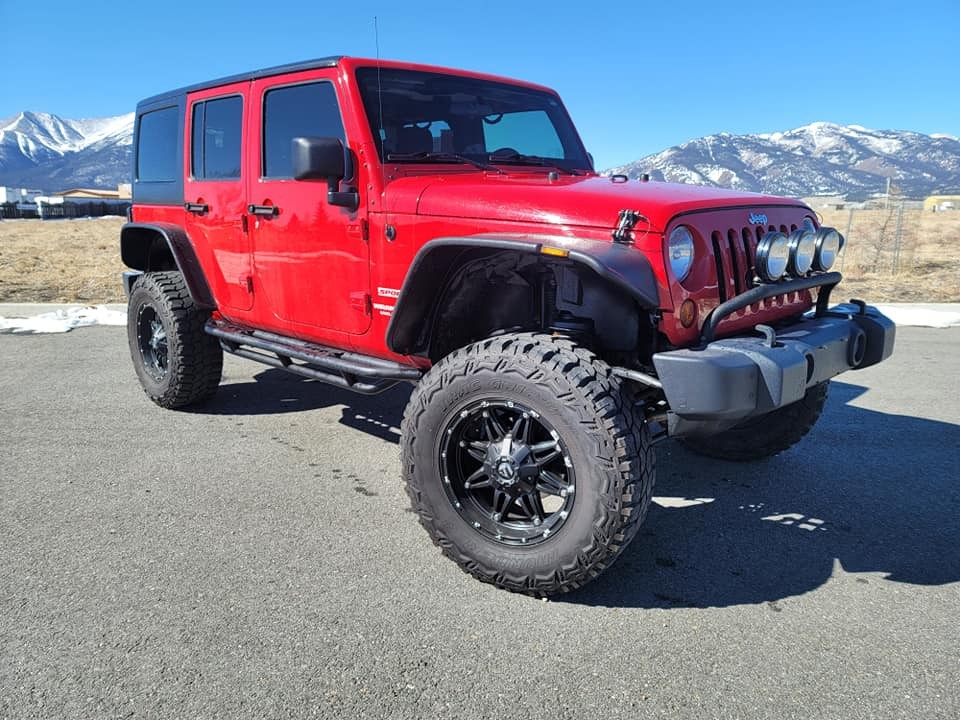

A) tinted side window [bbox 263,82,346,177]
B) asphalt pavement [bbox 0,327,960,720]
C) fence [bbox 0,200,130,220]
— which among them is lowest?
asphalt pavement [bbox 0,327,960,720]

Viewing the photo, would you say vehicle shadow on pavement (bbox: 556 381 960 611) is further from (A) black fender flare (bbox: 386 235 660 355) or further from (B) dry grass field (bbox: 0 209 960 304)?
(B) dry grass field (bbox: 0 209 960 304)

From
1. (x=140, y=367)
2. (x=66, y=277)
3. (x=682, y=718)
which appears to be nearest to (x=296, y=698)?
(x=682, y=718)

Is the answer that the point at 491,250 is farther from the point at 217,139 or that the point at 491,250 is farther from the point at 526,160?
the point at 217,139

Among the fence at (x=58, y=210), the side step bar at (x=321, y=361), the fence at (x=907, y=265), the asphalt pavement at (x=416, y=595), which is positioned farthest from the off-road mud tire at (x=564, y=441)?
the fence at (x=58, y=210)

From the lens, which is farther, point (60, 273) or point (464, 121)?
point (60, 273)

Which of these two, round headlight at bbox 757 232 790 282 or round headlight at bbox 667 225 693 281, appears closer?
round headlight at bbox 667 225 693 281

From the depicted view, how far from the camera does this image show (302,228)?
3666 mm

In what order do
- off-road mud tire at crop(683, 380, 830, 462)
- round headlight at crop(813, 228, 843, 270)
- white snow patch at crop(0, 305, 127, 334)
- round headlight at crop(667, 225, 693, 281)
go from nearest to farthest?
round headlight at crop(667, 225, 693, 281), round headlight at crop(813, 228, 843, 270), off-road mud tire at crop(683, 380, 830, 462), white snow patch at crop(0, 305, 127, 334)

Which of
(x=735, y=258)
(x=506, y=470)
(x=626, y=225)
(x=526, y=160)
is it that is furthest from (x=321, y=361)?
(x=735, y=258)

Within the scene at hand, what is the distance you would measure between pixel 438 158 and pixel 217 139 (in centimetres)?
160

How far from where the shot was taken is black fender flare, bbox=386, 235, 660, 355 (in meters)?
2.48

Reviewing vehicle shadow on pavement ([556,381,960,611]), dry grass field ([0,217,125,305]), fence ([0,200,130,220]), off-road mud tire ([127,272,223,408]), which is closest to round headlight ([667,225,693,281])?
vehicle shadow on pavement ([556,381,960,611])

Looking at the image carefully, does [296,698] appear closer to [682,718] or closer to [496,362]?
[682,718]

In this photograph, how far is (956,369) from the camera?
6129 mm
